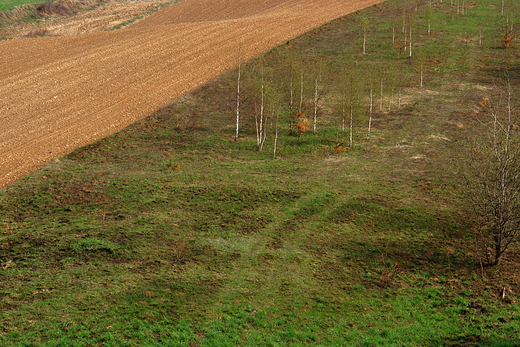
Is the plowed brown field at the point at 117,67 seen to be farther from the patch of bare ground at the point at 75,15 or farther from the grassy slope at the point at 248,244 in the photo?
the patch of bare ground at the point at 75,15

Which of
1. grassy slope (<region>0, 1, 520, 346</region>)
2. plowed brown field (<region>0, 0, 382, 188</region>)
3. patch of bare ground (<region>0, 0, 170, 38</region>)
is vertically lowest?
grassy slope (<region>0, 1, 520, 346</region>)

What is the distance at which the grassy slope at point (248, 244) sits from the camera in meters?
20.5

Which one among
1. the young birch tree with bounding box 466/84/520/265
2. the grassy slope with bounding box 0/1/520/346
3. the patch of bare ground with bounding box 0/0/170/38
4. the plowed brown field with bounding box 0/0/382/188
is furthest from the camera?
the patch of bare ground with bounding box 0/0/170/38

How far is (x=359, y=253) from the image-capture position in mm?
26016

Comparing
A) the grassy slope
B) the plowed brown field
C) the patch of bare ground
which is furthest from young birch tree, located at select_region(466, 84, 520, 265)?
the patch of bare ground

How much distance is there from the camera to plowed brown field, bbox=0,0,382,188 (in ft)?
129

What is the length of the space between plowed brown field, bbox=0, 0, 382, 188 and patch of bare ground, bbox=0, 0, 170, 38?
4475 mm

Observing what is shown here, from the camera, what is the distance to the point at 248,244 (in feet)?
86.4

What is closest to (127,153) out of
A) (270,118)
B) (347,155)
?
(270,118)

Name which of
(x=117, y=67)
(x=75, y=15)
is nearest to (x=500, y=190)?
(x=117, y=67)

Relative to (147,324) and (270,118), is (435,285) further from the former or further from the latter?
(270,118)

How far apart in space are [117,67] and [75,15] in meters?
28.2

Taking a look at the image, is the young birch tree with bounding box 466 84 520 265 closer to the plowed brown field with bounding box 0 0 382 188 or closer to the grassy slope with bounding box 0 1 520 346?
the grassy slope with bounding box 0 1 520 346

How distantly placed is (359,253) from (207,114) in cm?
2197
